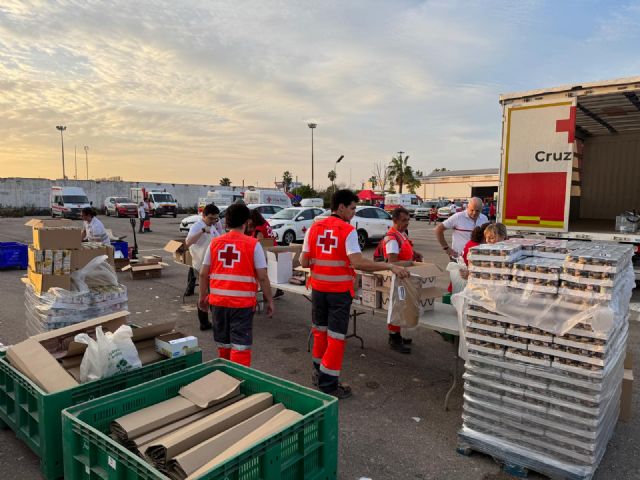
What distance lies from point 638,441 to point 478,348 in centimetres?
158

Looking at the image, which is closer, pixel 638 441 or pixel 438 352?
pixel 638 441

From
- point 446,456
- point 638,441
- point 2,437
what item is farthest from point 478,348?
point 2,437

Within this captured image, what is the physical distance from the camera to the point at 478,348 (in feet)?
10.7

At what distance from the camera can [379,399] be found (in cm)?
427

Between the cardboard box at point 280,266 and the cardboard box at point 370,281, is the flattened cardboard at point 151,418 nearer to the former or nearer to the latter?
the cardboard box at point 370,281

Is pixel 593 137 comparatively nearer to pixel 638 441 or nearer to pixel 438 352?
pixel 438 352

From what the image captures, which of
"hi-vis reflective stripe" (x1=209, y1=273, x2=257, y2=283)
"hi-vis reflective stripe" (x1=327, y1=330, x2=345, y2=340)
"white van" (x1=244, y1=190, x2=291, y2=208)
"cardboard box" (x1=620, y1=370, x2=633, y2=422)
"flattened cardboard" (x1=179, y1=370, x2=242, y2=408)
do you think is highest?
"white van" (x1=244, y1=190, x2=291, y2=208)

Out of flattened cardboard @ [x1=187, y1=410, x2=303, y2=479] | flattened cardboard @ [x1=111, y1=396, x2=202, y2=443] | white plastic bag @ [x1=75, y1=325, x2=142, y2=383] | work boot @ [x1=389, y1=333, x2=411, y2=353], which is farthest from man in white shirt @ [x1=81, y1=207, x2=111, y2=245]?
flattened cardboard @ [x1=187, y1=410, x2=303, y2=479]

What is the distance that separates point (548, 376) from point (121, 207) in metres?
35.5

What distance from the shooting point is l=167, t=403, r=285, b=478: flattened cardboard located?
7.41ft

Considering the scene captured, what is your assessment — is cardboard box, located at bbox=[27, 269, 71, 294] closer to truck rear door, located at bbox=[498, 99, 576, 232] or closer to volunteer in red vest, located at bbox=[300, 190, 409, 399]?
volunteer in red vest, located at bbox=[300, 190, 409, 399]

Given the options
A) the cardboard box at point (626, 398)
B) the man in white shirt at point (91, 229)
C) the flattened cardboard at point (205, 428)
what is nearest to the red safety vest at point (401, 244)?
the cardboard box at point (626, 398)

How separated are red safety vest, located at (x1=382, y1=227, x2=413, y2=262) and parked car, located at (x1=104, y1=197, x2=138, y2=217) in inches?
1237

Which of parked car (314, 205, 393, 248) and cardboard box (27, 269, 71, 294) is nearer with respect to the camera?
cardboard box (27, 269, 71, 294)
